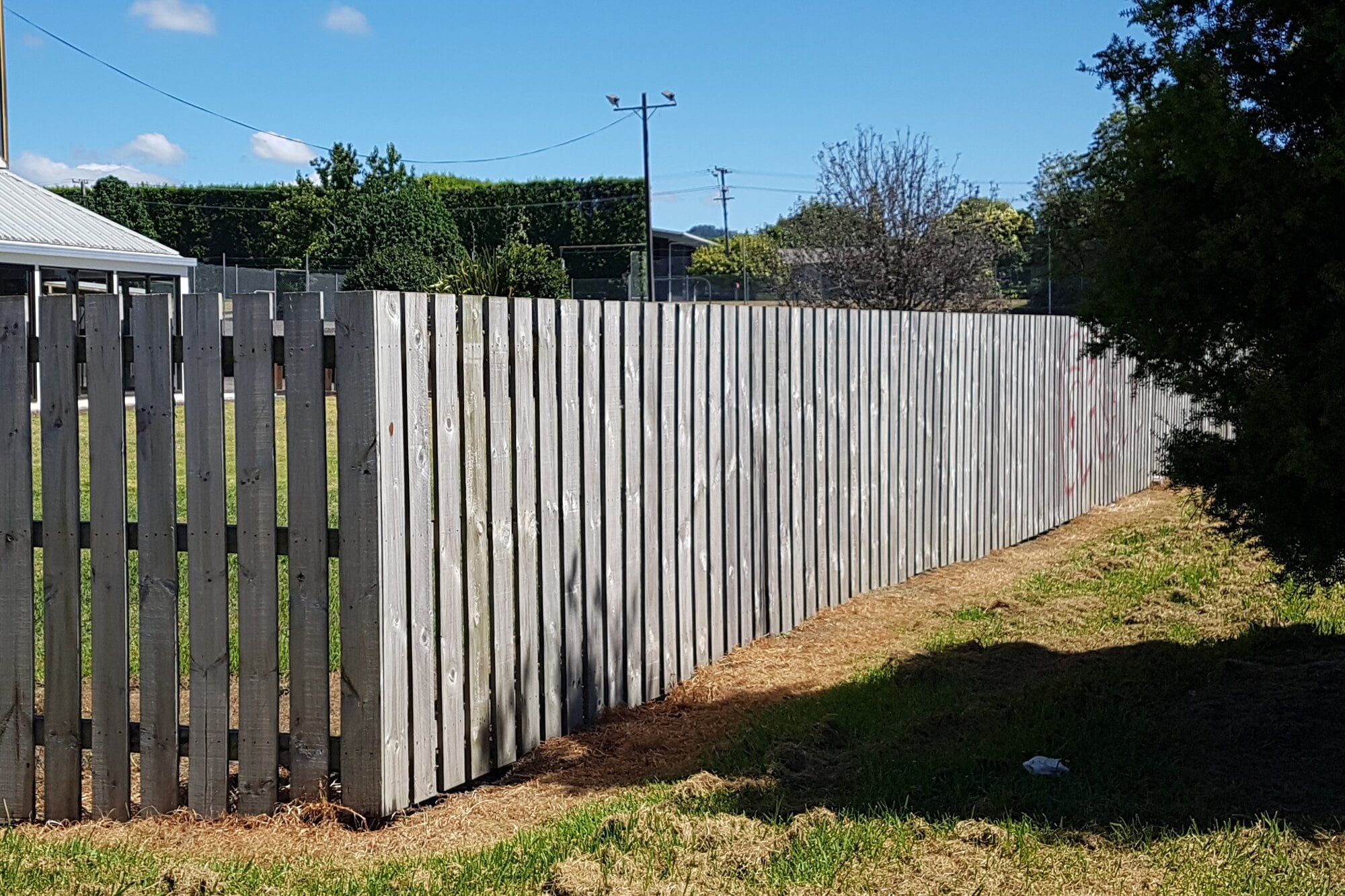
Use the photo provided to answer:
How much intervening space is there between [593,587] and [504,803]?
1205mm

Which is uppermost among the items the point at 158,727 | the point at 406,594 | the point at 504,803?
the point at 406,594

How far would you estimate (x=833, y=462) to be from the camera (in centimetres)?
796

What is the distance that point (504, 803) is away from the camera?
4.76m

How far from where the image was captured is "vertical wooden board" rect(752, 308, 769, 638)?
7.03 m

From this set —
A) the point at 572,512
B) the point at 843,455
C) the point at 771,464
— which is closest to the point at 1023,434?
the point at 843,455

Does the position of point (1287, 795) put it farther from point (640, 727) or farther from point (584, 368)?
point (584, 368)

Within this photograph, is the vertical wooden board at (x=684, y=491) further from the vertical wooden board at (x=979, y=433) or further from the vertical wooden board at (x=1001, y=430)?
the vertical wooden board at (x=1001, y=430)

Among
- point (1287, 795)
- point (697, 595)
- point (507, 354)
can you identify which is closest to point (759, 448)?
point (697, 595)

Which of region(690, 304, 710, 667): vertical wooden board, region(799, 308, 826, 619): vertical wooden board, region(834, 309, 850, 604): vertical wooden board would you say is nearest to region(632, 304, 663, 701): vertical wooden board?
region(690, 304, 710, 667): vertical wooden board

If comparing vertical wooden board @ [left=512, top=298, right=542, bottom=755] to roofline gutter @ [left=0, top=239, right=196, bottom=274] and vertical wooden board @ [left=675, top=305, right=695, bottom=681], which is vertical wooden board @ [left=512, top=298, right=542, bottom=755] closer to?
vertical wooden board @ [left=675, top=305, right=695, bottom=681]

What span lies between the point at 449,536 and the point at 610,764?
4.01 feet

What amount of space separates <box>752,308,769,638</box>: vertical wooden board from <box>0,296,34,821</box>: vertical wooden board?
3438 millimetres

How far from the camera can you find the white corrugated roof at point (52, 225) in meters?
21.9

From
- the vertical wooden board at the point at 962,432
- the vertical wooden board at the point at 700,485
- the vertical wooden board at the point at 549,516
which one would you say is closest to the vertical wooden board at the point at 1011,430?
the vertical wooden board at the point at 962,432
